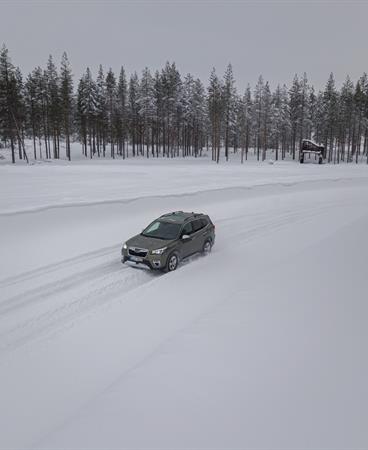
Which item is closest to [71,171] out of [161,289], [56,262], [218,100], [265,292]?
[56,262]

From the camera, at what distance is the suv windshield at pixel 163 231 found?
12.4 meters

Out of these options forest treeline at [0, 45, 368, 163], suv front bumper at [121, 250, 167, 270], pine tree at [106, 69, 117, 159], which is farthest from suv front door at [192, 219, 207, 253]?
pine tree at [106, 69, 117, 159]

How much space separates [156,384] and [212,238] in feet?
29.7

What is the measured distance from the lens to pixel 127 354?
700 centimetres

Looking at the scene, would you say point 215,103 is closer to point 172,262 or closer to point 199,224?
point 199,224

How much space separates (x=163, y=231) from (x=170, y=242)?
0.95 meters

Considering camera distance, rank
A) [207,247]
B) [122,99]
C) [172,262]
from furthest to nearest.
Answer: [122,99] → [207,247] → [172,262]

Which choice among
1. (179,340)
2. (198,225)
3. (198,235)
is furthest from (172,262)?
(179,340)

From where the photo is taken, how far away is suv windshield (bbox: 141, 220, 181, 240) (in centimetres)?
1239

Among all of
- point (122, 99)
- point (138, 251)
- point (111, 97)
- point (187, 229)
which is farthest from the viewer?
point (122, 99)

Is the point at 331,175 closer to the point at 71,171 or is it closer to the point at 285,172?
the point at 285,172

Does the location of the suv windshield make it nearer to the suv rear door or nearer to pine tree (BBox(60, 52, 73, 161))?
the suv rear door

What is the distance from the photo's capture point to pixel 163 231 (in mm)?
12719

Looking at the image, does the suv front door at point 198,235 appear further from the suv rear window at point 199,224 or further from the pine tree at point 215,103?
the pine tree at point 215,103
